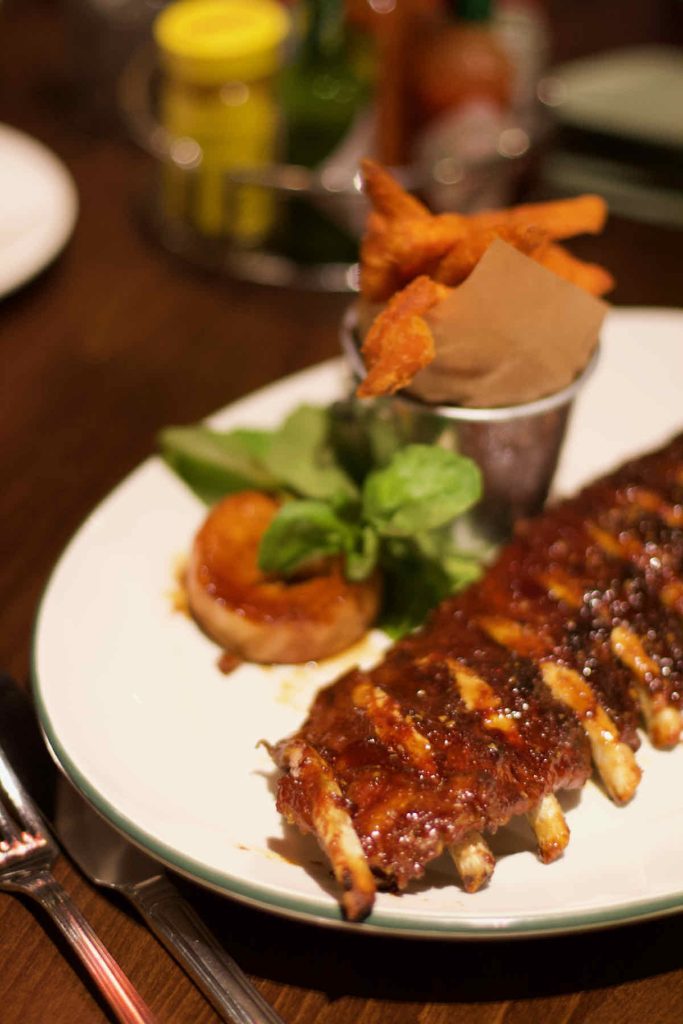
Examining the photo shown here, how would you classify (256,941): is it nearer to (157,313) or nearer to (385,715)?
(385,715)

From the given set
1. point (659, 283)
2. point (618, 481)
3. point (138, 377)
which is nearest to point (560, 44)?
point (659, 283)

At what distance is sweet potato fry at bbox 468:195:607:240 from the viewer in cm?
211

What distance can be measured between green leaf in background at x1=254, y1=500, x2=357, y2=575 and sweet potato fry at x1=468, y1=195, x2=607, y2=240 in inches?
26.3

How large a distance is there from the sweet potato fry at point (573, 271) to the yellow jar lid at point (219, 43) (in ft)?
5.62

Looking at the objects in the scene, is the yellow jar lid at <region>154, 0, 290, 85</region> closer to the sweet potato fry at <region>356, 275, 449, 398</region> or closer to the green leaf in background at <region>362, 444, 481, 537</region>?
the sweet potato fry at <region>356, 275, 449, 398</region>

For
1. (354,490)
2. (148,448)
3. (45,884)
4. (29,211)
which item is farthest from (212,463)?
(29,211)

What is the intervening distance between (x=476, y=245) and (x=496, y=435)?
0.40 m

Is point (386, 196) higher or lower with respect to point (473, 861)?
higher

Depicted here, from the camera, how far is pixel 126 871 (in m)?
1.66

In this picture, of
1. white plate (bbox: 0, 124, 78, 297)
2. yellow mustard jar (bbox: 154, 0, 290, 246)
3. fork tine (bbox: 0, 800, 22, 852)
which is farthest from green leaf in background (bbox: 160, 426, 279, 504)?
yellow mustard jar (bbox: 154, 0, 290, 246)

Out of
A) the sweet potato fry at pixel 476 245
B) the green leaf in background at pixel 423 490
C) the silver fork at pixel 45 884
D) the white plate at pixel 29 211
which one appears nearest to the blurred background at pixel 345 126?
the white plate at pixel 29 211

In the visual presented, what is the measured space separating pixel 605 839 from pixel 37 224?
270 cm

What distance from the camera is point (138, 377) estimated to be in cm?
309

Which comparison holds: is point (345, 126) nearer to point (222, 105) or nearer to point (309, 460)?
point (222, 105)
